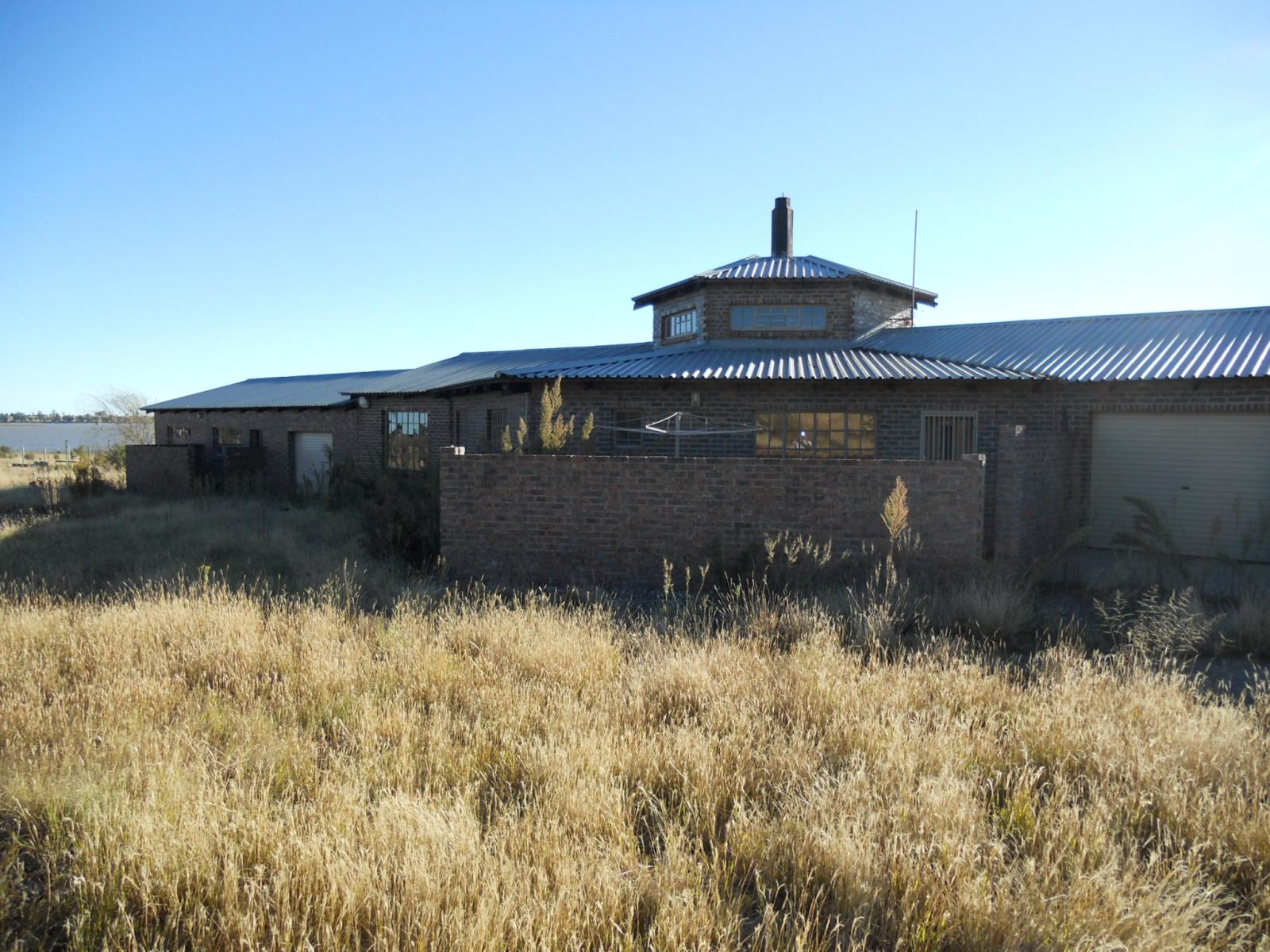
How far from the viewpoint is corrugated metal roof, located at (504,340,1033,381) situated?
12.9 m

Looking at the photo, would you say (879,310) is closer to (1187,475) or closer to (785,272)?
(785,272)

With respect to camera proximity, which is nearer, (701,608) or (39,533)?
(701,608)

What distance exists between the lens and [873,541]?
337 inches

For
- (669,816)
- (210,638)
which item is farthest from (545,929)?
(210,638)

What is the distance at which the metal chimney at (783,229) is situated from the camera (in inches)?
776

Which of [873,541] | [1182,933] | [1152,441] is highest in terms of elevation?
[1152,441]

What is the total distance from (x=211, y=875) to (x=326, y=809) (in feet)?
1.84

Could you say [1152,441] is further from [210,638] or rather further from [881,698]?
[210,638]

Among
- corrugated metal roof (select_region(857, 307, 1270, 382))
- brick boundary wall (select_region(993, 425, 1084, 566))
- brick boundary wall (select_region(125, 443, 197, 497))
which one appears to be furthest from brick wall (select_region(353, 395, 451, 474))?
brick boundary wall (select_region(993, 425, 1084, 566))

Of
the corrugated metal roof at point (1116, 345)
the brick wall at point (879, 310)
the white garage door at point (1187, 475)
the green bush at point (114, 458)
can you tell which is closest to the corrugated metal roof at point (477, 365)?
the brick wall at point (879, 310)

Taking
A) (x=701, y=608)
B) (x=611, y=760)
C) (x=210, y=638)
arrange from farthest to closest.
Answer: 1. (x=701, y=608)
2. (x=210, y=638)
3. (x=611, y=760)

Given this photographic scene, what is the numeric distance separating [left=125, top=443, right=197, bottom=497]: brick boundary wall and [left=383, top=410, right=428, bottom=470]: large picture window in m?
5.19

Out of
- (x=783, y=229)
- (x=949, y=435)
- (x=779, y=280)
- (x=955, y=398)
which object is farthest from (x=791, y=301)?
(x=949, y=435)

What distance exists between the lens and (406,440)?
67.7 ft
